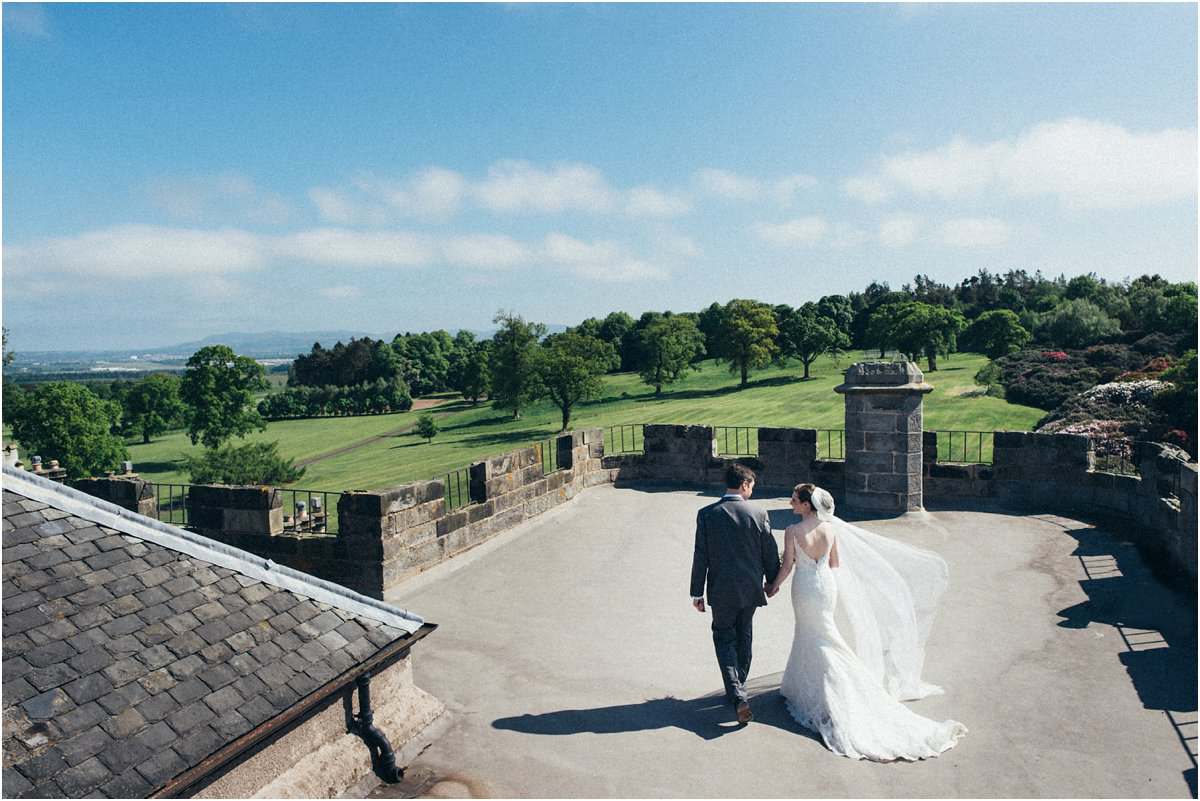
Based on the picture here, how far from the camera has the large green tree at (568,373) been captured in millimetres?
58219

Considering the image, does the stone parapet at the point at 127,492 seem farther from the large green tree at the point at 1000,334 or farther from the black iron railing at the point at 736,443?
the large green tree at the point at 1000,334

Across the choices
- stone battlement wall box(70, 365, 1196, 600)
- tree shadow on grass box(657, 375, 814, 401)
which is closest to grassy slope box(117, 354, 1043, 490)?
tree shadow on grass box(657, 375, 814, 401)

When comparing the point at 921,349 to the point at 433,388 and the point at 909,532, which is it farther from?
the point at 433,388

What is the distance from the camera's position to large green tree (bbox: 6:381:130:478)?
52.3m

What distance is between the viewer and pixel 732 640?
6.52 meters

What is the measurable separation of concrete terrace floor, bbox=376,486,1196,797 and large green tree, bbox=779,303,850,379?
58.3 meters

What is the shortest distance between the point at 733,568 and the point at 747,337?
62.1m

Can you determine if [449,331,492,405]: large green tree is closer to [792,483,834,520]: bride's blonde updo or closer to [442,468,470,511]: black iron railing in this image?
[442,468,470,511]: black iron railing

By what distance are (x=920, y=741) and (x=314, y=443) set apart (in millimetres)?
74232

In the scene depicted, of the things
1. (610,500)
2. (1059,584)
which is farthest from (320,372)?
(1059,584)

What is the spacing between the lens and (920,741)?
6.02m

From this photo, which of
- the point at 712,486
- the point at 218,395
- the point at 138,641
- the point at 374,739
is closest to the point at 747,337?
the point at 218,395

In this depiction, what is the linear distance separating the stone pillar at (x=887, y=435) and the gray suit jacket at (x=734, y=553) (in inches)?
302

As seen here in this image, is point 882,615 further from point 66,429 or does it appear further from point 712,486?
point 66,429
